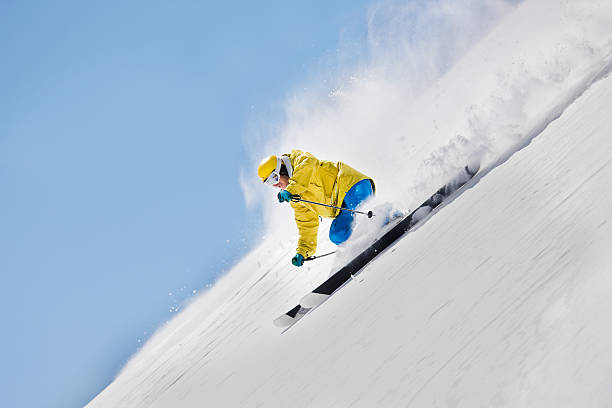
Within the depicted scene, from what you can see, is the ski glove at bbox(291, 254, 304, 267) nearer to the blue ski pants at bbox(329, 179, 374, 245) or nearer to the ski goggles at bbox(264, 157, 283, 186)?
the blue ski pants at bbox(329, 179, 374, 245)

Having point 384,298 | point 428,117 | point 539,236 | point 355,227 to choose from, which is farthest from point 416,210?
point 428,117

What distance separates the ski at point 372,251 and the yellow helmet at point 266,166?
144cm

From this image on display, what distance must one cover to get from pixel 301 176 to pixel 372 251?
1.21m

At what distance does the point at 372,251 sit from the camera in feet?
19.0

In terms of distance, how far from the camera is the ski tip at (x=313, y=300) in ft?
18.4

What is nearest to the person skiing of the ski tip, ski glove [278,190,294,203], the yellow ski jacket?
the yellow ski jacket

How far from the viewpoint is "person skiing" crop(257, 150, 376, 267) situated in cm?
624

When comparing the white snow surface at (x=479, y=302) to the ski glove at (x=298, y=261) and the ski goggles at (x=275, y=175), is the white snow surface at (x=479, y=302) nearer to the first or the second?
the ski glove at (x=298, y=261)

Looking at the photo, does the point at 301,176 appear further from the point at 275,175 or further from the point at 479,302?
the point at 479,302

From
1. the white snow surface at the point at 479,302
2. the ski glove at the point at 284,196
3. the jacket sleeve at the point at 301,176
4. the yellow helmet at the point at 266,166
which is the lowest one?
the white snow surface at the point at 479,302

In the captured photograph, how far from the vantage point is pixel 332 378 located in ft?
10.8

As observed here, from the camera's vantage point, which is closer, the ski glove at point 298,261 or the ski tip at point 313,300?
the ski tip at point 313,300

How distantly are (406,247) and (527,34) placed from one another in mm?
19140

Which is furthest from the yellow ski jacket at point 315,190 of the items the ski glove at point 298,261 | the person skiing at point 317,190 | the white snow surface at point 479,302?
the white snow surface at point 479,302
